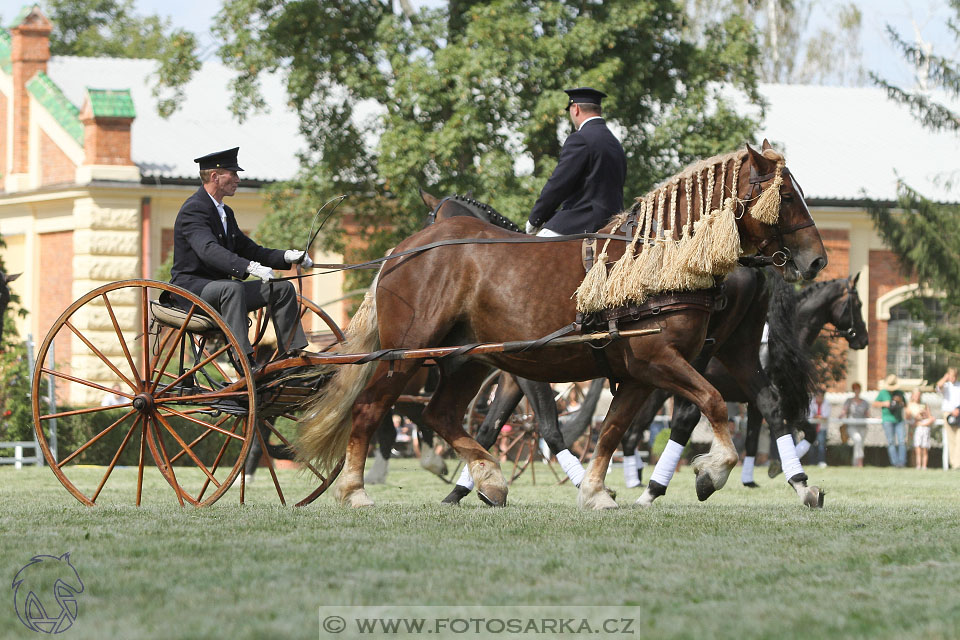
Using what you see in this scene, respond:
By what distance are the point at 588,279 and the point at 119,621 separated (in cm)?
407

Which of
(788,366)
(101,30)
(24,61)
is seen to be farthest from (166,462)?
(101,30)

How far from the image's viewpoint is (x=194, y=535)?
6176 millimetres

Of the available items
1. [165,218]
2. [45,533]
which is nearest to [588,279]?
[45,533]

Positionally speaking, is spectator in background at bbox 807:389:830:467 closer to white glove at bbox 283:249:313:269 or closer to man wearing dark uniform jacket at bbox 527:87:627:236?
man wearing dark uniform jacket at bbox 527:87:627:236

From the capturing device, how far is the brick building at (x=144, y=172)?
26797 mm

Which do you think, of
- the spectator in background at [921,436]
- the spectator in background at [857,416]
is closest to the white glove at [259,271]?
the spectator in background at [921,436]

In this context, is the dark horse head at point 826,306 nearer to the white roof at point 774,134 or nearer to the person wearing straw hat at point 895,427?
the person wearing straw hat at point 895,427

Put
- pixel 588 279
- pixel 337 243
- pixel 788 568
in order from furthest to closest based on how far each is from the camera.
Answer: pixel 337 243
pixel 588 279
pixel 788 568

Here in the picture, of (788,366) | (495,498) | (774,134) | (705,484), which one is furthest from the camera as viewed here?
(774,134)

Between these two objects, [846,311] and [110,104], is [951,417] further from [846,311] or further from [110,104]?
[110,104]

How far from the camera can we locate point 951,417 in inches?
838

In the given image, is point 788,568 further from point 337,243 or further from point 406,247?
point 337,243
